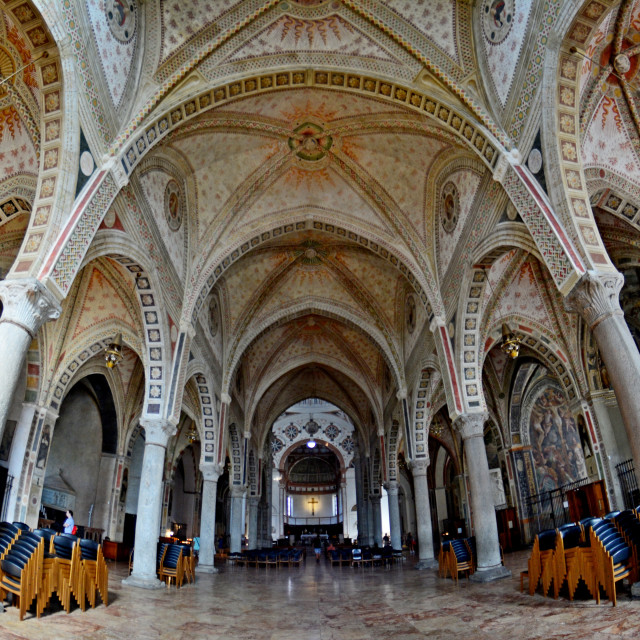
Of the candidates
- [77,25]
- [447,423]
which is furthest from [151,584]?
[447,423]

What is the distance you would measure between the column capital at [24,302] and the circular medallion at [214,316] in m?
9.58

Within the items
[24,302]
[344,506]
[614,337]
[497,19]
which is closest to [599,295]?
[614,337]

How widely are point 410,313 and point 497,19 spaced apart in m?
9.61

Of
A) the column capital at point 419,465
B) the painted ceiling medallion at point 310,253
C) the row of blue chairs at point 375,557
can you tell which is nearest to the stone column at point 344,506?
the row of blue chairs at point 375,557

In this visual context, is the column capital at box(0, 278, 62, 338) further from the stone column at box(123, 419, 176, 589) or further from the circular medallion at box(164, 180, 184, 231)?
the circular medallion at box(164, 180, 184, 231)

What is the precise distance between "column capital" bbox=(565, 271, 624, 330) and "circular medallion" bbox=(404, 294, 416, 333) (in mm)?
9550

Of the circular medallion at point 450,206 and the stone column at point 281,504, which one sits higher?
the circular medallion at point 450,206

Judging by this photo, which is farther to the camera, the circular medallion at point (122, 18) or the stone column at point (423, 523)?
the stone column at point (423, 523)

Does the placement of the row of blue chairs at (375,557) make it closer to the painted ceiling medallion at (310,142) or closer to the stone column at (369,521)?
the stone column at (369,521)

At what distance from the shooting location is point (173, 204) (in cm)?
1274

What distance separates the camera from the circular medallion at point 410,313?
17.0 metres

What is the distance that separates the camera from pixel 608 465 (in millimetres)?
13797

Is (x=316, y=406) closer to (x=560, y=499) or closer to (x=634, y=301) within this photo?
(x=560, y=499)

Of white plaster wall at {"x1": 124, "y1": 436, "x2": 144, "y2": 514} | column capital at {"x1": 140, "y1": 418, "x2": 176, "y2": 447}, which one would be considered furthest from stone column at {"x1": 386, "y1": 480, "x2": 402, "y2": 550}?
column capital at {"x1": 140, "y1": 418, "x2": 176, "y2": 447}
